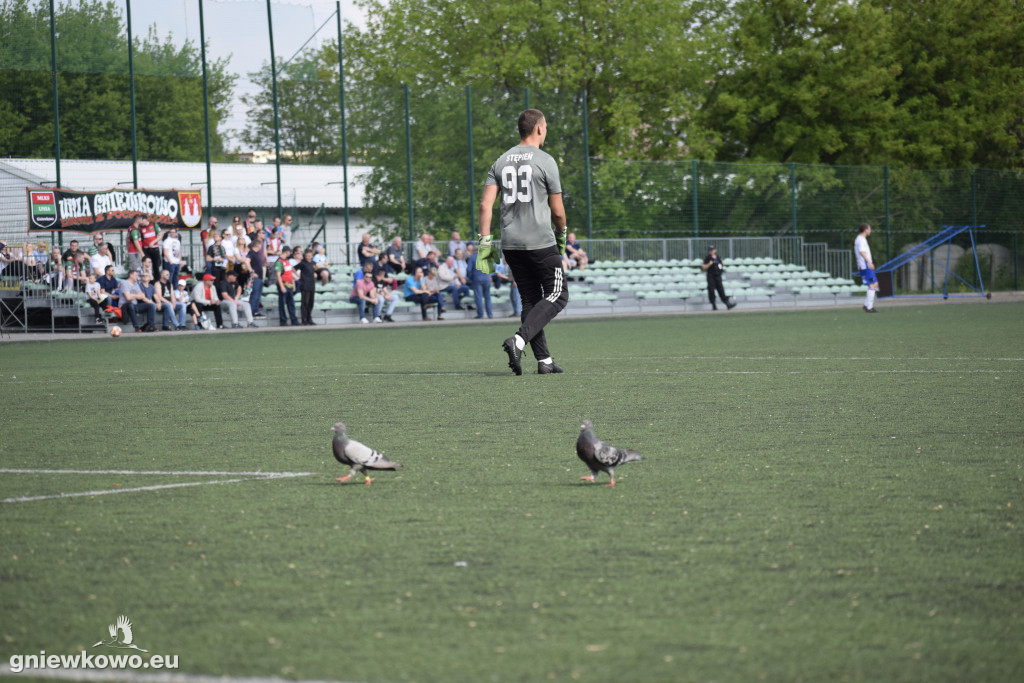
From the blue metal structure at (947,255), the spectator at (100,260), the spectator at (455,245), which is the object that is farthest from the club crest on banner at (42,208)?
the blue metal structure at (947,255)

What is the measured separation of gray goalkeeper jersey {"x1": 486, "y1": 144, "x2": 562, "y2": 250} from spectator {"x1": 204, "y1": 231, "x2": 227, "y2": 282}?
17.3 m

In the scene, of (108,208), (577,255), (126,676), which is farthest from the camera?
(577,255)

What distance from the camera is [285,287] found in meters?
28.5

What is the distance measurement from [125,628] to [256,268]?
25414 millimetres

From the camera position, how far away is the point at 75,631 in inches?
138

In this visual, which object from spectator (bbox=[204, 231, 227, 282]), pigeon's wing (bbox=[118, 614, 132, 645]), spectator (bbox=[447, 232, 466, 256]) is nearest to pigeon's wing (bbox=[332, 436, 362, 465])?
pigeon's wing (bbox=[118, 614, 132, 645])

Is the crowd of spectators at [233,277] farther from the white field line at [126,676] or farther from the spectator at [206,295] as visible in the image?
the white field line at [126,676]

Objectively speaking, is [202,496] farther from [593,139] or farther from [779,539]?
Answer: [593,139]

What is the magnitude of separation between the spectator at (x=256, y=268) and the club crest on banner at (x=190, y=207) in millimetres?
2803

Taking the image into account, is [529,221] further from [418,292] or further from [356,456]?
[418,292]

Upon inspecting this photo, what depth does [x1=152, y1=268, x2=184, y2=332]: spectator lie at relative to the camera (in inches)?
1053

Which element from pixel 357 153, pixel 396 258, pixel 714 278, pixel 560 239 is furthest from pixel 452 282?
pixel 560 239

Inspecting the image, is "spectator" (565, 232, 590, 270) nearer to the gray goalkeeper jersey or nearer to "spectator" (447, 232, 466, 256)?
"spectator" (447, 232, 466, 256)

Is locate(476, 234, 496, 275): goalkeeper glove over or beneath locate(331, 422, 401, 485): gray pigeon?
over
